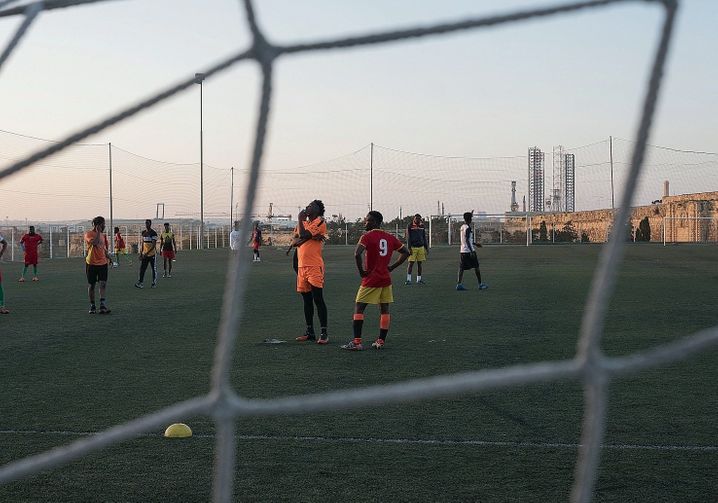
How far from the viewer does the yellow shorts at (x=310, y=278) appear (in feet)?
32.6

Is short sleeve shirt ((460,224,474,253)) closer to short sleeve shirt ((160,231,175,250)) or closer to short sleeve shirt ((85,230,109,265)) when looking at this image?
short sleeve shirt ((85,230,109,265))

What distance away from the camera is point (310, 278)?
9930 millimetres

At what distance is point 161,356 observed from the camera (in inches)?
356

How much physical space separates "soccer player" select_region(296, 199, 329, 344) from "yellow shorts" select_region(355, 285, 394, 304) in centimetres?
50

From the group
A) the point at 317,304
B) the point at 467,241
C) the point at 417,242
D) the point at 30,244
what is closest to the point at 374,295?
the point at 317,304

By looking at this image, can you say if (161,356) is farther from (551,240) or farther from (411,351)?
(551,240)

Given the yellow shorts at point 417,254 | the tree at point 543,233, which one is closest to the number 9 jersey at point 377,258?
the yellow shorts at point 417,254

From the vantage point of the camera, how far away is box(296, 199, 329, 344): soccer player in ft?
32.3

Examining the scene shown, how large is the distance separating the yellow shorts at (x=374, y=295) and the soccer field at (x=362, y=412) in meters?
0.57

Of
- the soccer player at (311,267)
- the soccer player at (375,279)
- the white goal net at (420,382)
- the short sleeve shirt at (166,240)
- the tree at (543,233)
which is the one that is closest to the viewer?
the white goal net at (420,382)

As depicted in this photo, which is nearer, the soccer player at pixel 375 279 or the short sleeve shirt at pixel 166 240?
the soccer player at pixel 375 279

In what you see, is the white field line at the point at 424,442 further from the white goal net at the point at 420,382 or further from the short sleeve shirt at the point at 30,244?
the short sleeve shirt at the point at 30,244

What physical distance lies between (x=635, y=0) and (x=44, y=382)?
6.33 meters

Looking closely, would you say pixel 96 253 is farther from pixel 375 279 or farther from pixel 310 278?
pixel 375 279
